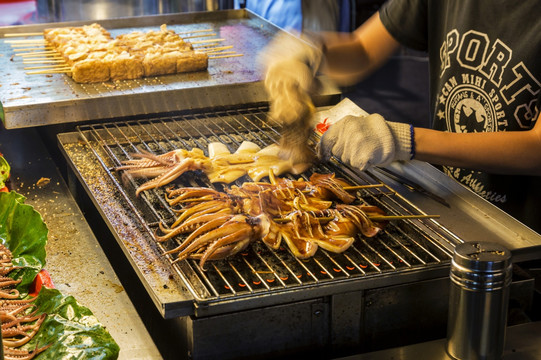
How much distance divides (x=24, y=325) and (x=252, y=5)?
5.25 metres

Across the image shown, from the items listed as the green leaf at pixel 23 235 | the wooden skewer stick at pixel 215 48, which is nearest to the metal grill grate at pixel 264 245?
the green leaf at pixel 23 235

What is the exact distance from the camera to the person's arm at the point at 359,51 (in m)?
3.91

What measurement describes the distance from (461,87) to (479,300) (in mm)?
1664

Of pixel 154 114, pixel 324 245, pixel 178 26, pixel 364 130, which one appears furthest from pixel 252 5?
pixel 324 245

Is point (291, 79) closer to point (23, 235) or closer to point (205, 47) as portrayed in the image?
point (23, 235)

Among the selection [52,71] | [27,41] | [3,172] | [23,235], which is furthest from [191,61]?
[23,235]

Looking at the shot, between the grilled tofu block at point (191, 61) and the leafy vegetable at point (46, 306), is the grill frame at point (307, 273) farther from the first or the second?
the grilled tofu block at point (191, 61)

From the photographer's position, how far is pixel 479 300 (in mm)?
2090

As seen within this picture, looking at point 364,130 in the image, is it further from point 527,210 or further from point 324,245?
point 527,210

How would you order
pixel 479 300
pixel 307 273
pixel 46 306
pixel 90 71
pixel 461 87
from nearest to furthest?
pixel 479 300 → pixel 46 306 → pixel 307 273 → pixel 461 87 → pixel 90 71

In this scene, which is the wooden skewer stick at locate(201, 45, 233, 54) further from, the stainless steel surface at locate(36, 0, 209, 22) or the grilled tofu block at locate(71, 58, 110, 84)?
the stainless steel surface at locate(36, 0, 209, 22)

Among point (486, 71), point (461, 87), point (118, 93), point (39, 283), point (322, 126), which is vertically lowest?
point (39, 283)

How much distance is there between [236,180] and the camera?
3264 mm

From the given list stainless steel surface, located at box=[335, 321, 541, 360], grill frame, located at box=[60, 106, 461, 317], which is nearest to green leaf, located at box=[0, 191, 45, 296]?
grill frame, located at box=[60, 106, 461, 317]
